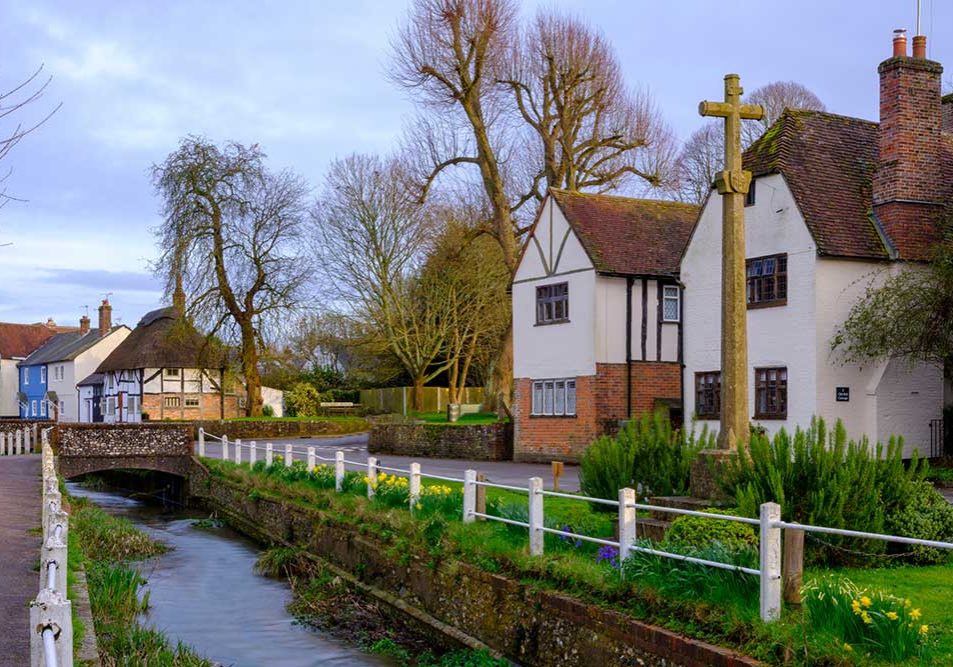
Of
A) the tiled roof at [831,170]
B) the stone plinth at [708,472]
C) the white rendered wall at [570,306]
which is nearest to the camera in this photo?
the stone plinth at [708,472]

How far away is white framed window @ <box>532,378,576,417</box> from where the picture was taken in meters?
31.1

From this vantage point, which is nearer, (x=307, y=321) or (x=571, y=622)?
(x=571, y=622)

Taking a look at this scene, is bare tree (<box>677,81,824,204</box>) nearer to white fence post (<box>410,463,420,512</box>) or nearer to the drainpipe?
the drainpipe

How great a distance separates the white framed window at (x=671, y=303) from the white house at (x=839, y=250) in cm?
550

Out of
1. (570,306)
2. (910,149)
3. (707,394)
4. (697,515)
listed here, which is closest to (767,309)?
(707,394)

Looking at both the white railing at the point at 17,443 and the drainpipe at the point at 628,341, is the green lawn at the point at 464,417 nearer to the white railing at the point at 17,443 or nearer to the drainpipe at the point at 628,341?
the drainpipe at the point at 628,341

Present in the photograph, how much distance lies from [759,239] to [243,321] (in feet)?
103

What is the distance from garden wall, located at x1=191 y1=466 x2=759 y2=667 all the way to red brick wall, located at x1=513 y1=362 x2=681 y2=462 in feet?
38.2

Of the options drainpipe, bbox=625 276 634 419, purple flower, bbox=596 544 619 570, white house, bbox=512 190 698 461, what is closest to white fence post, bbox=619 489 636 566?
purple flower, bbox=596 544 619 570

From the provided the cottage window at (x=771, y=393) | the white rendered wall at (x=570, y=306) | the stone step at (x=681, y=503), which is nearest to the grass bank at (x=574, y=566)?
the stone step at (x=681, y=503)

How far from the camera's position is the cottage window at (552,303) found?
1242 inches

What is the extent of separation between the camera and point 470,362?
183 ft

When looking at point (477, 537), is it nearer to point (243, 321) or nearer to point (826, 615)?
point (826, 615)

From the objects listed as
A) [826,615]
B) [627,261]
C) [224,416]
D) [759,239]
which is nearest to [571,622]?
[826,615]
